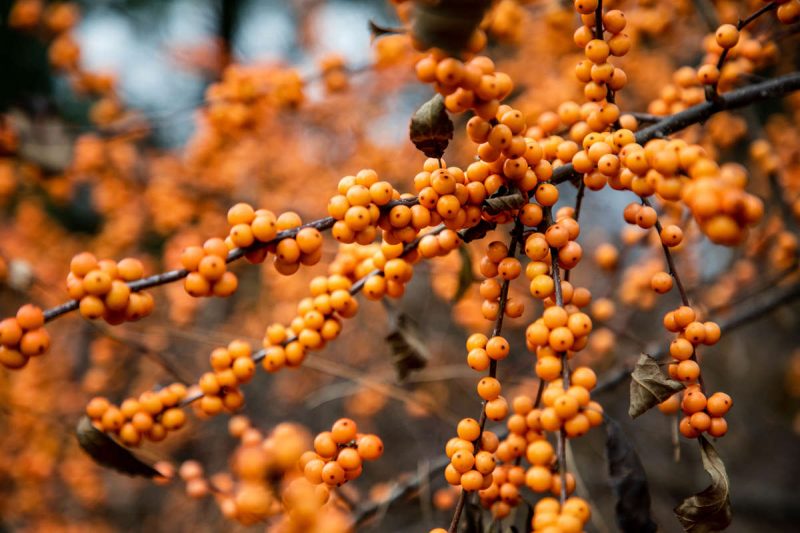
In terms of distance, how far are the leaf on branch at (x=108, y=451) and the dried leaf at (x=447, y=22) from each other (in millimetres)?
843

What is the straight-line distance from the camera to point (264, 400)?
3.53 m

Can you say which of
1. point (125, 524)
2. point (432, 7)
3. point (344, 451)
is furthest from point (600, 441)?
point (125, 524)

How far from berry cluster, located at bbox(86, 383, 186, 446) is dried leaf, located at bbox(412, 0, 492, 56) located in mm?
777

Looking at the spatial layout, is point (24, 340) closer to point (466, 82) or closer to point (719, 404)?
point (466, 82)

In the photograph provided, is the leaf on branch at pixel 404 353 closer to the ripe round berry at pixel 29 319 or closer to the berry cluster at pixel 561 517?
the berry cluster at pixel 561 517

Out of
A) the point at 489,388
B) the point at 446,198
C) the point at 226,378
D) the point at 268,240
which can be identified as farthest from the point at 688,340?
the point at 226,378

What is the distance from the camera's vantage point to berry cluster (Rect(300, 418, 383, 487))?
78cm

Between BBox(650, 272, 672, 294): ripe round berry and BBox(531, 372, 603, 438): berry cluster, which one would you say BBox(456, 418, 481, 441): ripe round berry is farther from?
BBox(650, 272, 672, 294): ripe round berry

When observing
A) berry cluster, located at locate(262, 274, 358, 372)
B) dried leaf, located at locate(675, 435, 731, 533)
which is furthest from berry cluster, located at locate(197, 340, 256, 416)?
dried leaf, located at locate(675, 435, 731, 533)

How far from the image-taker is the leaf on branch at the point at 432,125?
66cm

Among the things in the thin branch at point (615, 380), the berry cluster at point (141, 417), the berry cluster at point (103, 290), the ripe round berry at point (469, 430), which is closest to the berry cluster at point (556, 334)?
the ripe round berry at point (469, 430)

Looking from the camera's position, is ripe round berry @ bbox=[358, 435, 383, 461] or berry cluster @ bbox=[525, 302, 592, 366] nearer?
berry cluster @ bbox=[525, 302, 592, 366]

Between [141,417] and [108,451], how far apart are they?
0.26 feet

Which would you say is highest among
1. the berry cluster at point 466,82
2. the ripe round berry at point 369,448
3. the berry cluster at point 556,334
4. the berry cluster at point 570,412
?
the berry cluster at point 466,82
